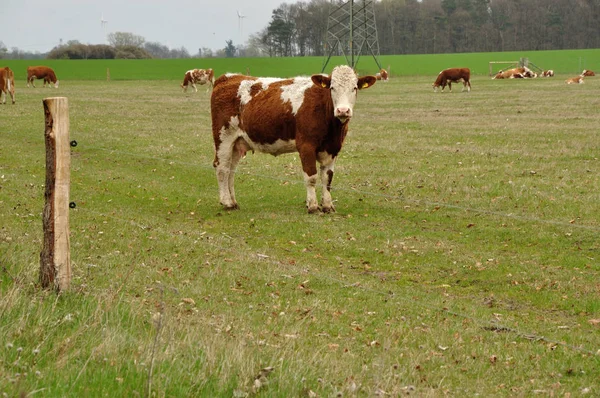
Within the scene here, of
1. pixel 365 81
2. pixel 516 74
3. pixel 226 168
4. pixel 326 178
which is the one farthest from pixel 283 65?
pixel 326 178

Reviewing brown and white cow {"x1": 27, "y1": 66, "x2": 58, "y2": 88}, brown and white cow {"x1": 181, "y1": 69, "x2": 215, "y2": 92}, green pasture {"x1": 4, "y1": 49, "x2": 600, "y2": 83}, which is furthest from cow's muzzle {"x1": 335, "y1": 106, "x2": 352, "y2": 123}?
green pasture {"x1": 4, "y1": 49, "x2": 600, "y2": 83}

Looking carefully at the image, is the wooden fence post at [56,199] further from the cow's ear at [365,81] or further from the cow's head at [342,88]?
the cow's ear at [365,81]

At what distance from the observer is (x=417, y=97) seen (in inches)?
1775

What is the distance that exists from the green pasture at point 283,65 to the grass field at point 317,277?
2470 inches

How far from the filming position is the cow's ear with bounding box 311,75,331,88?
45.9 ft

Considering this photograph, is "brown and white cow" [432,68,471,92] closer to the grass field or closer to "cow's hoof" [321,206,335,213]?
the grass field

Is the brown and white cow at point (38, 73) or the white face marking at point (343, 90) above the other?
the brown and white cow at point (38, 73)

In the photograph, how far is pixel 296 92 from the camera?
571 inches

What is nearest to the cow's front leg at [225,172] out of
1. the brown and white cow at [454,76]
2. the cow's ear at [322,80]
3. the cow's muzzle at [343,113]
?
the cow's ear at [322,80]

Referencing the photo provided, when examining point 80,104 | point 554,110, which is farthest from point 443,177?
point 80,104

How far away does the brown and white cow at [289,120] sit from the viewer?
1403 cm

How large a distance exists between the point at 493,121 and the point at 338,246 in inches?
722

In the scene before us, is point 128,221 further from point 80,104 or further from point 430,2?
point 430,2

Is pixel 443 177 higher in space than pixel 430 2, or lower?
lower
